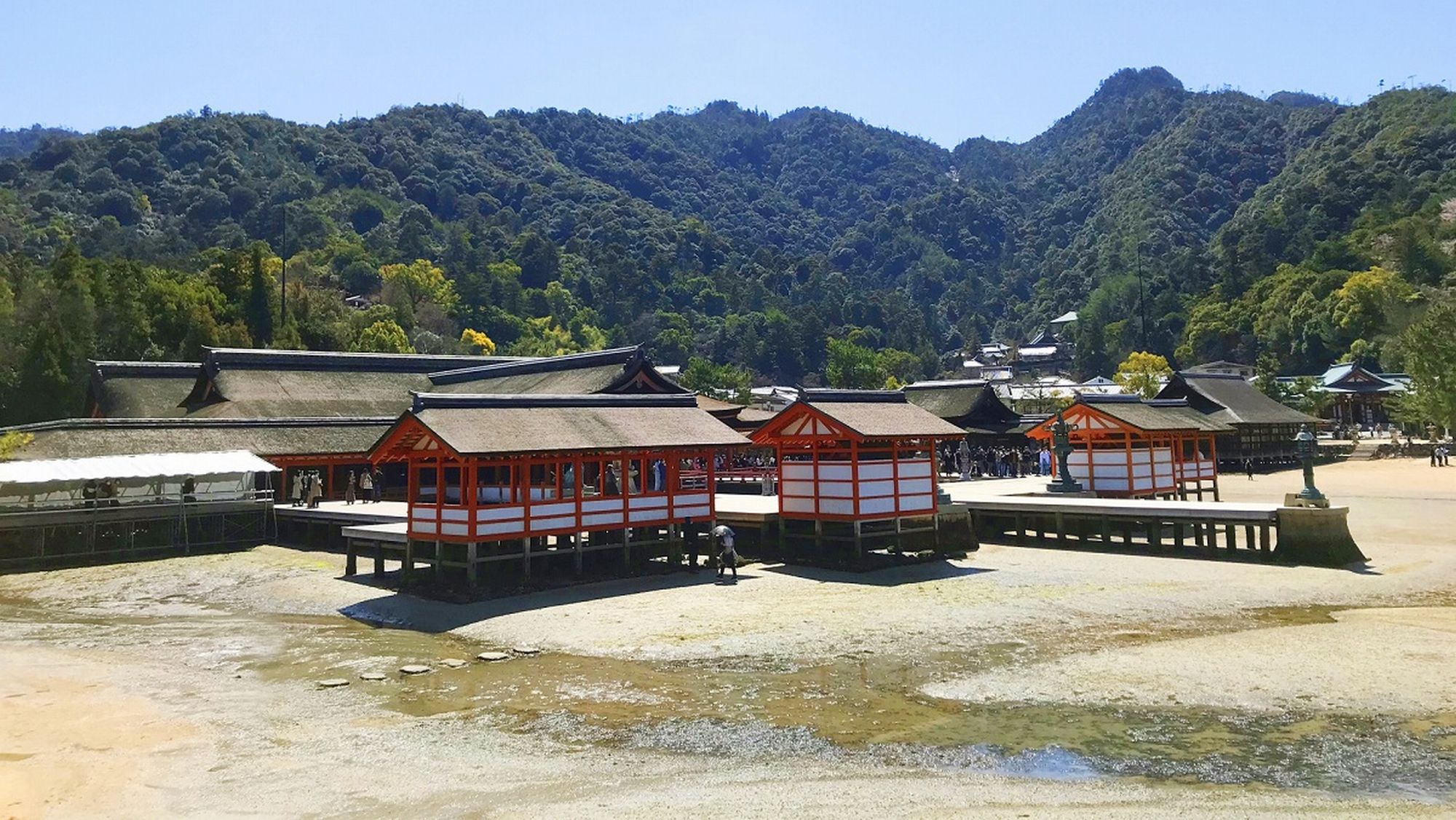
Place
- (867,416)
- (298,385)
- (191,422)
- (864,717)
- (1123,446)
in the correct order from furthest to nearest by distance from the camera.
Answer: (298,385)
(191,422)
(1123,446)
(867,416)
(864,717)

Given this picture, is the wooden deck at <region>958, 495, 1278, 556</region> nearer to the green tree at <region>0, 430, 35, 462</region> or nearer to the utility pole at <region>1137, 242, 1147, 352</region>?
the green tree at <region>0, 430, 35, 462</region>

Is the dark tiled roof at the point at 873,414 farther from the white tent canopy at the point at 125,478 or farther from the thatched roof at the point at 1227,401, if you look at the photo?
the thatched roof at the point at 1227,401

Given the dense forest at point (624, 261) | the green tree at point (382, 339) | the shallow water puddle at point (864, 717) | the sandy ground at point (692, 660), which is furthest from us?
the green tree at point (382, 339)

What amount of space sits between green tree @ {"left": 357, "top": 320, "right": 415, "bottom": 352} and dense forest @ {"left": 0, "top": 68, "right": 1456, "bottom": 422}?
345mm

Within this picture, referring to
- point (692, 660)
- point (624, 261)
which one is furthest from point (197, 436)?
point (624, 261)

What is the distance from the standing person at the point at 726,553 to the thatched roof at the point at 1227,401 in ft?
108

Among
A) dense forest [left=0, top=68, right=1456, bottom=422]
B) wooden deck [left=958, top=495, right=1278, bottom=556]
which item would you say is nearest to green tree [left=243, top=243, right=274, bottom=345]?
dense forest [left=0, top=68, right=1456, bottom=422]

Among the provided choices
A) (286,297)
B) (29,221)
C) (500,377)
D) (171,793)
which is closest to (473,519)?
(171,793)

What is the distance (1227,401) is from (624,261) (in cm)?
10585

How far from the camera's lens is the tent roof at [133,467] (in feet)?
87.8

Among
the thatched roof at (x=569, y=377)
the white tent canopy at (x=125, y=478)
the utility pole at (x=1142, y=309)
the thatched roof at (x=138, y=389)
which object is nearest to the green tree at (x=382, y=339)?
the thatched roof at (x=569, y=377)

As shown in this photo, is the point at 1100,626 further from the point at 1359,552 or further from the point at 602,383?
the point at 602,383

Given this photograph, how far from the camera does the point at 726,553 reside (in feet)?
74.3

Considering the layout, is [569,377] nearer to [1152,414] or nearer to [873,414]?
[873,414]
